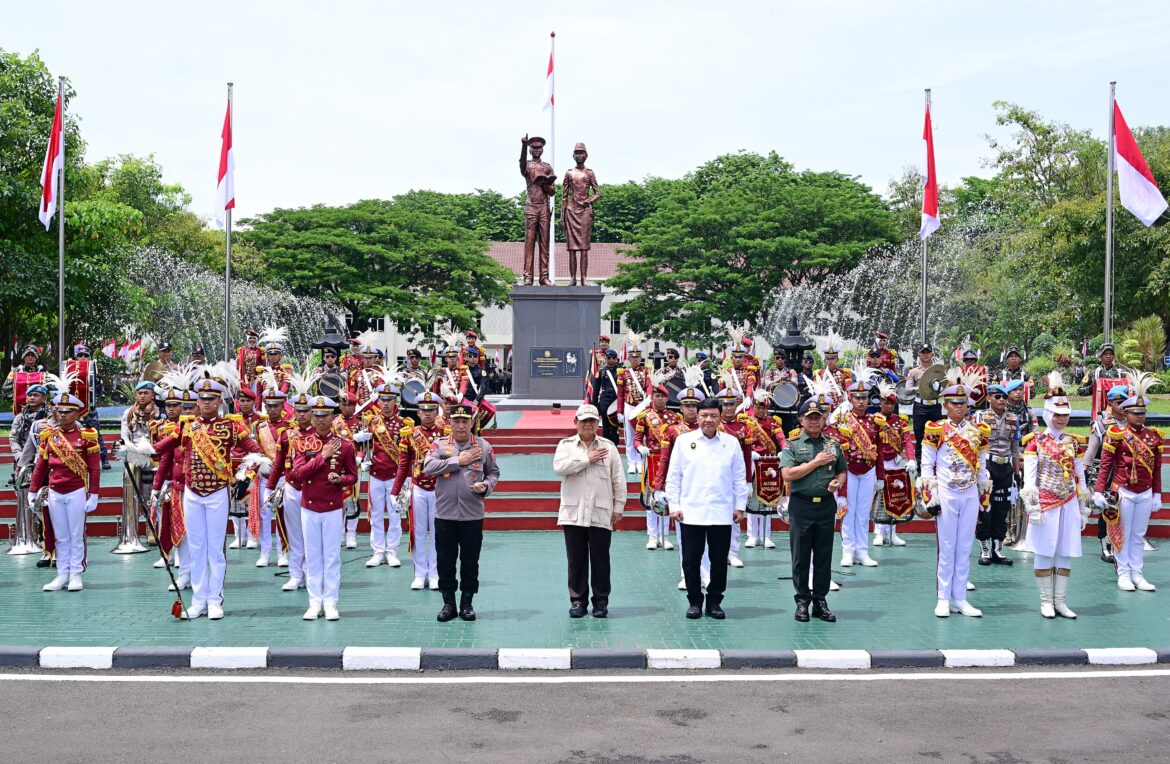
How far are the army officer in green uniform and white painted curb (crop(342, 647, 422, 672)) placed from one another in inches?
128

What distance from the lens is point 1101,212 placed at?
1275 inches

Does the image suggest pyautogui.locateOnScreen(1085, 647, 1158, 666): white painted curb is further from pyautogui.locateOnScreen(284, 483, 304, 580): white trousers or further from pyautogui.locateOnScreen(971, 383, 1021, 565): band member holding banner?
pyautogui.locateOnScreen(284, 483, 304, 580): white trousers

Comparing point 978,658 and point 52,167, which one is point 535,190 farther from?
point 978,658

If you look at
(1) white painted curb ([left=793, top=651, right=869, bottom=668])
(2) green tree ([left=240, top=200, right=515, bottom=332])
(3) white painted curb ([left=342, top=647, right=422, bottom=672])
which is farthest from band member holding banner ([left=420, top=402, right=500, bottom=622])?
(2) green tree ([left=240, top=200, right=515, bottom=332])

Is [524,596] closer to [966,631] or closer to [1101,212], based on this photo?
[966,631]

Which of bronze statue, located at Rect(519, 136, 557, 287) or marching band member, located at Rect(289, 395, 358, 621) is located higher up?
bronze statue, located at Rect(519, 136, 557, 287)

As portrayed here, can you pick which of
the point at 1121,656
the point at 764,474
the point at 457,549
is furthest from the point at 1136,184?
the point at 457,549

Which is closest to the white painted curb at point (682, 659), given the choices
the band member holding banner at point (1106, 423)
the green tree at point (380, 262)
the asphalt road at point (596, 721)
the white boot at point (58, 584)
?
the asphalt road at point (596, 721)

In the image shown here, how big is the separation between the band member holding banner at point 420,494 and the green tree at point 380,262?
127ft

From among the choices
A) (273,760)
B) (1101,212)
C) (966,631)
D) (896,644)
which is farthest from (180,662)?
(1101,212)

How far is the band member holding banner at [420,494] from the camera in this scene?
34.4 ft

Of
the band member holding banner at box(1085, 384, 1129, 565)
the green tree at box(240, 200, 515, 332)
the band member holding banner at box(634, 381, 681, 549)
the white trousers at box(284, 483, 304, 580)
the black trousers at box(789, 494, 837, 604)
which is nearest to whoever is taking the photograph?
the black trousers at box(789, 494, 837, 604)

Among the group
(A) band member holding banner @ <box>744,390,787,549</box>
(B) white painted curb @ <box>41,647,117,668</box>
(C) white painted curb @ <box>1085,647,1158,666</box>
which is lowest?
(B) white painted curb @ <box>41,647,117,668</box>

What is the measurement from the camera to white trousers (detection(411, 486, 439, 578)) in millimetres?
10500
